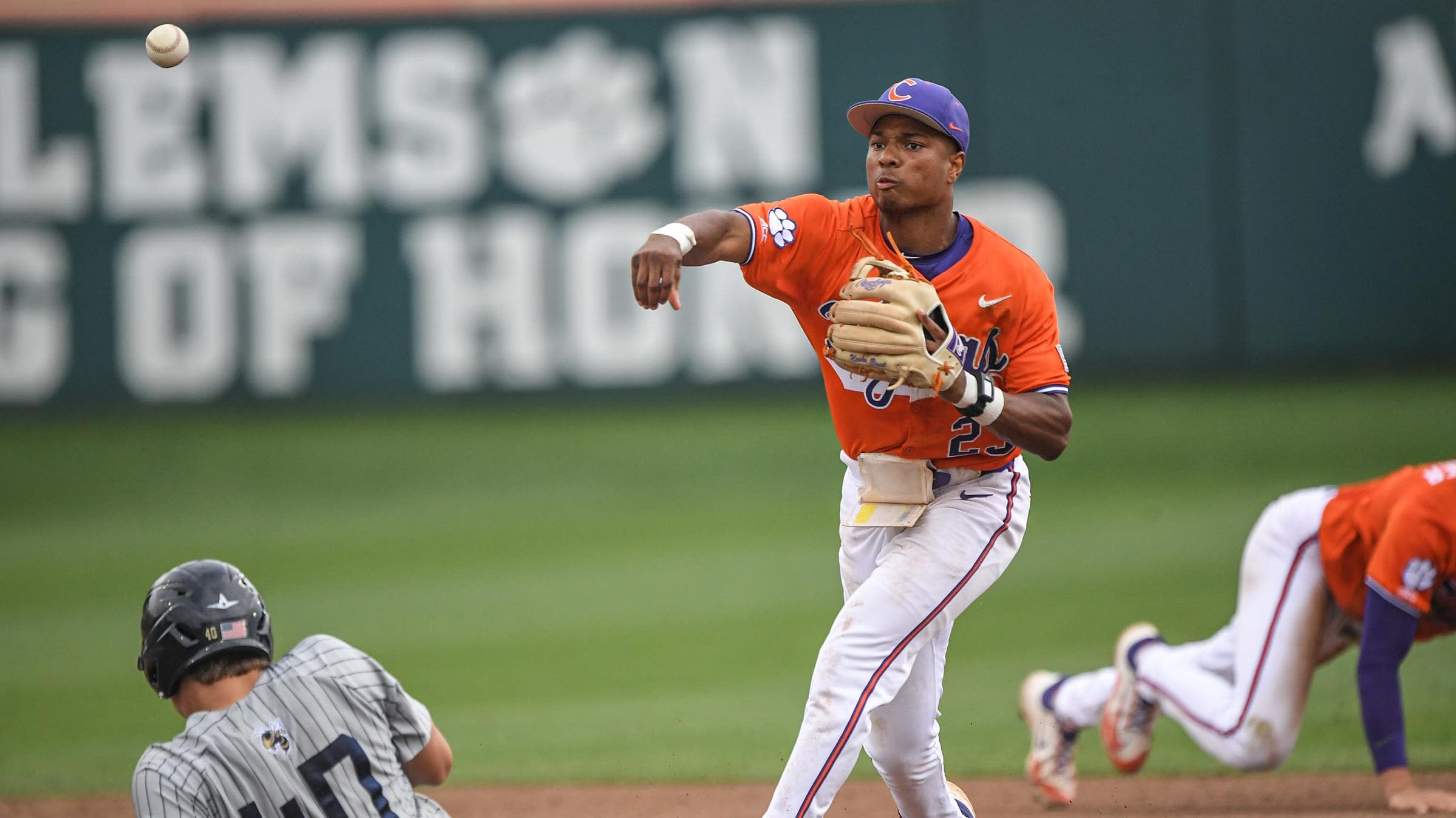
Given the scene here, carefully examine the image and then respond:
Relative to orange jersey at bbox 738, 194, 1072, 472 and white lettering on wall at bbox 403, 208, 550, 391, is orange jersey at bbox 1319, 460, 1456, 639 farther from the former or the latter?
white lettering on wall at bbox 403, 208, 550, 391

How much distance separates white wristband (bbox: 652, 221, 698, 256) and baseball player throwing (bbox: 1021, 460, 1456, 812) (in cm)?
238

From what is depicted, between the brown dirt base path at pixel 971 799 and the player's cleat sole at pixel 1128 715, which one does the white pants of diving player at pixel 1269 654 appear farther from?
the brown dirt base path at pixel 971 799

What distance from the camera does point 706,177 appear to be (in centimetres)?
1459

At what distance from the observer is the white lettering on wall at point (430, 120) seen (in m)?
14.6

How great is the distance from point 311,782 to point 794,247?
1.91 m

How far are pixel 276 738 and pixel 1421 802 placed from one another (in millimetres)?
3556

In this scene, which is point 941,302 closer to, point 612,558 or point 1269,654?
point 1269,654

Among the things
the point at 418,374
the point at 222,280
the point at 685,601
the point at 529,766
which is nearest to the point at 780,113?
the point at 418,374

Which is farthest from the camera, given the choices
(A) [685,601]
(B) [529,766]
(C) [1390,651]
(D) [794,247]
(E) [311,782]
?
(A) [685,601]

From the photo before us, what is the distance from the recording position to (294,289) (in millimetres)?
14430

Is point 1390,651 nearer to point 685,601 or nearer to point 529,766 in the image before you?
point 529,766

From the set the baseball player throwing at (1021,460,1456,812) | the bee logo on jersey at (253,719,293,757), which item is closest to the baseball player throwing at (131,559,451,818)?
the bee logo on jersey at (253,719,293,757)

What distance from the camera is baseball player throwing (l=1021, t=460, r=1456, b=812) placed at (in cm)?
494

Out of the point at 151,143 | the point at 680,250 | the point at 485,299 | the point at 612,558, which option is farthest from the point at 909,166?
the point at 151,143
